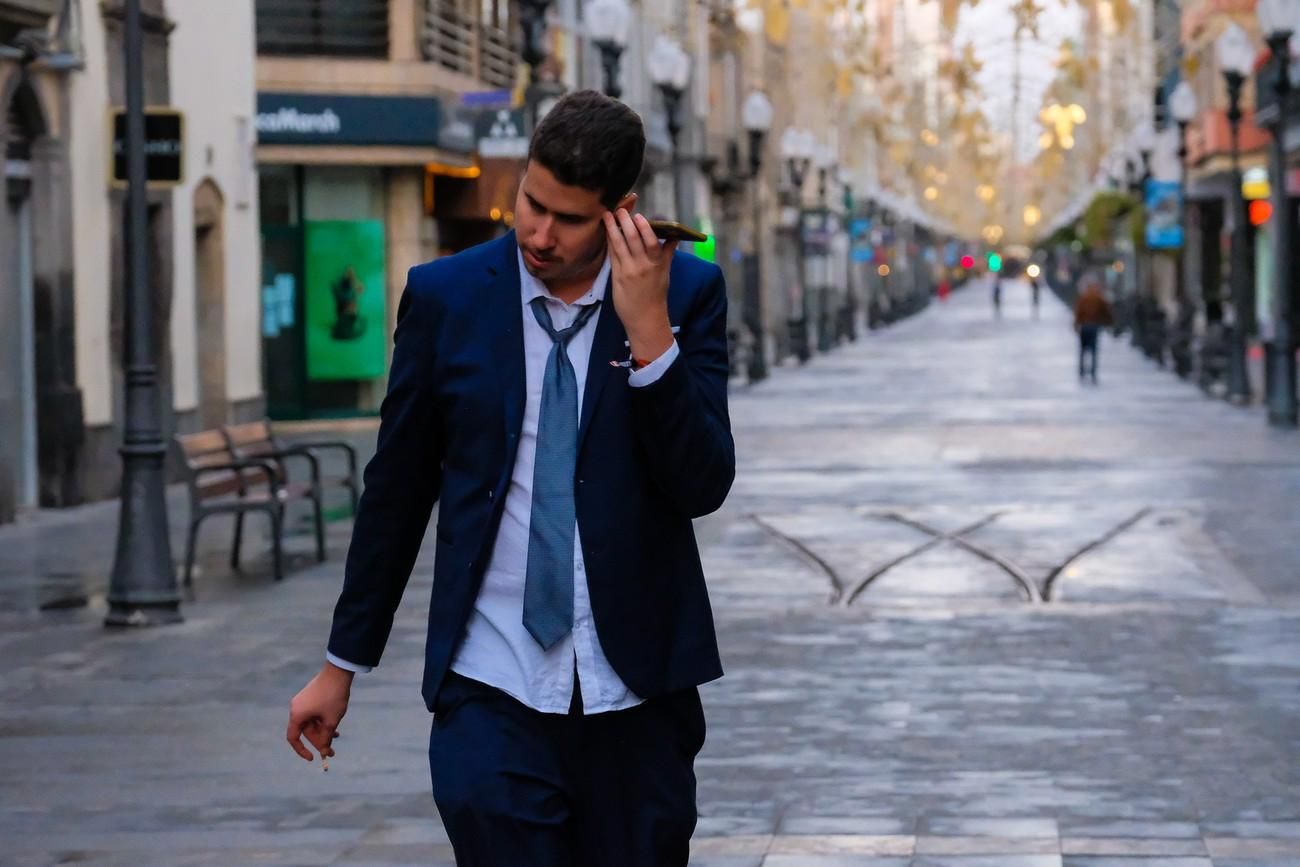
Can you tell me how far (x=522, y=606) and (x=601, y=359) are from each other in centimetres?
42

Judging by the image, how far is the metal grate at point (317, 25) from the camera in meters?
34.9

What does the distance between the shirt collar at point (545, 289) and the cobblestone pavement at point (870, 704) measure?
354cm

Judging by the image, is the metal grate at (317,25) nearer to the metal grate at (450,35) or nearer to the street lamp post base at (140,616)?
the metal grate at (450,35)

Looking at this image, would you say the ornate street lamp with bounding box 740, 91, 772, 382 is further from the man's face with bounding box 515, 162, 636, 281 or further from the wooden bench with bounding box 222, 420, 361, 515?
the man's face with bounding box 515, 162, 636, 281

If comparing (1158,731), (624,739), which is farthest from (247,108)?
(624,739)

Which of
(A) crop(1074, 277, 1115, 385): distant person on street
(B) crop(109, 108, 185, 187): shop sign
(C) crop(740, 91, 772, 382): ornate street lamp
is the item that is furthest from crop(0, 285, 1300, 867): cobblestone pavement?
(C) crop(740, 91, 772, 382): ornate street lamp

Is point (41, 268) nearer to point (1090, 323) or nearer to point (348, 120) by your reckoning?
point (348, 120)

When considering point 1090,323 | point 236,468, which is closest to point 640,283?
point 236,468

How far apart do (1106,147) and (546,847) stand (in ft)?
351

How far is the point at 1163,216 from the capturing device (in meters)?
57.8

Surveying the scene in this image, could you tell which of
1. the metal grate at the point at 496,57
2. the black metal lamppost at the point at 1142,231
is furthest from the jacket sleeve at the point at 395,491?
the black metal lamppost at the point at 1142,231

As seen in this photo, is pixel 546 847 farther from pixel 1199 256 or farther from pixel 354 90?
pixel 1199 256

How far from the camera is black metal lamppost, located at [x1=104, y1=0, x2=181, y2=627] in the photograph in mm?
13641

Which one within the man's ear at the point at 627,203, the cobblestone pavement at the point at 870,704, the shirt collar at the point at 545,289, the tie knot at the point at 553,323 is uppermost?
the man's ear at the point at 627,203
